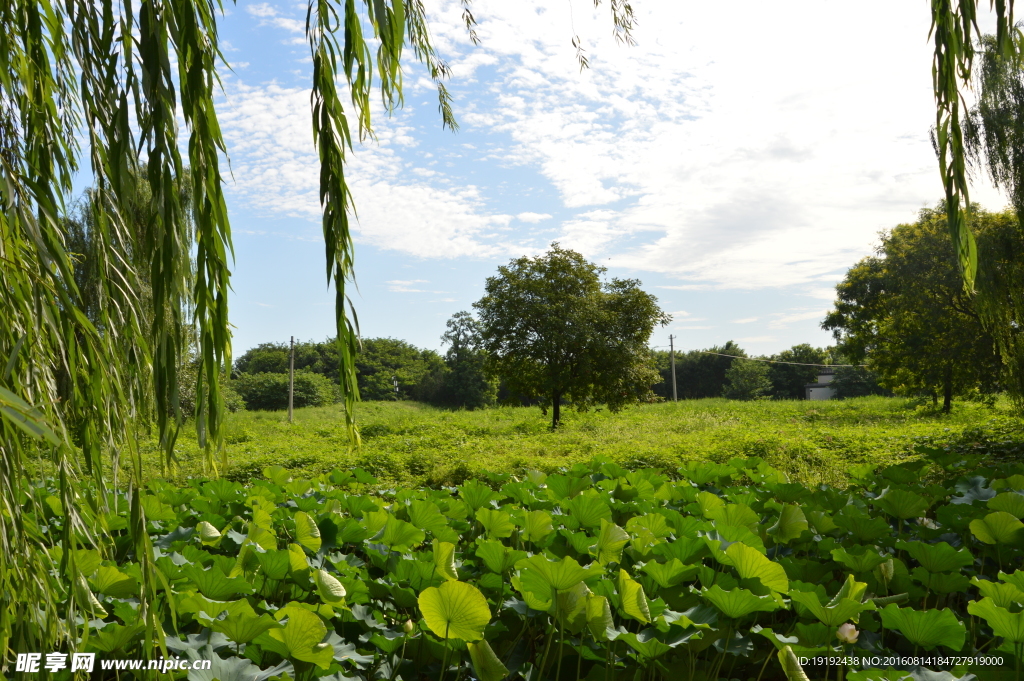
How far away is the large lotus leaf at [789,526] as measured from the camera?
2.05 m

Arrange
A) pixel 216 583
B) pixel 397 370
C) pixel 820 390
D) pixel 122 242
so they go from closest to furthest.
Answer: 1. pixel 122 242
2. pixel 216 583
3. pixel 397 370
4. pixel 820 390

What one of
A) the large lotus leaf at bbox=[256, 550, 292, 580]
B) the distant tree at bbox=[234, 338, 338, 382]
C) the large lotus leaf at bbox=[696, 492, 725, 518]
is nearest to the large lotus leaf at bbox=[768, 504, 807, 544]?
the large lotus leaf at bbox=[696, 492, 725, 518]

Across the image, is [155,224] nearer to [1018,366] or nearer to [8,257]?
[8,257]

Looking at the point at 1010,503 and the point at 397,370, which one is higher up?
the point at 397,370

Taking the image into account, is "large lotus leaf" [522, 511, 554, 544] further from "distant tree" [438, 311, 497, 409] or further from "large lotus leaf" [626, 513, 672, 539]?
"distant tree" [438, 311, 497, 409]

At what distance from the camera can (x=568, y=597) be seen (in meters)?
1.39

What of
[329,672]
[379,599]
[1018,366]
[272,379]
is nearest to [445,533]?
[379,599]

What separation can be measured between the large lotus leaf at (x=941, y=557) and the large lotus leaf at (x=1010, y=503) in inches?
25.5

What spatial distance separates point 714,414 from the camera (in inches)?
601

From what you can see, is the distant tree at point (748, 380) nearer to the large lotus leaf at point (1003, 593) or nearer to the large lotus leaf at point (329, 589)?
the large lotus leaf at point (1003, 593)

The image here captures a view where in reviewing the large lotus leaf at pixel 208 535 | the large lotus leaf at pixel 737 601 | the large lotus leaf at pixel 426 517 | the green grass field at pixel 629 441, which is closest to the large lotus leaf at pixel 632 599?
the large lotus leaf at pixel 737 601

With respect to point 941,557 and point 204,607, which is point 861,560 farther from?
point 204,607

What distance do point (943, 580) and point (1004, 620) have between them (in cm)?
46

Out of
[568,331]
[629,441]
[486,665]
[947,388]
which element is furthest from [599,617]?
[947,388]
